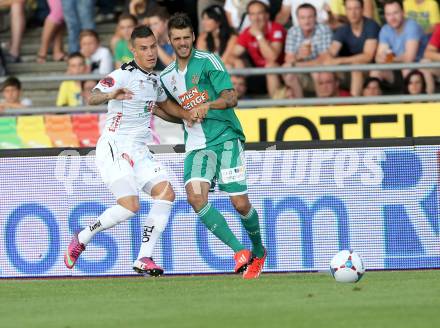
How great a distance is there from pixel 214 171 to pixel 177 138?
13.8ft

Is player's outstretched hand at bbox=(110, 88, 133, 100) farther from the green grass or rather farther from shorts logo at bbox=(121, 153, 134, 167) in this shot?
the green grass

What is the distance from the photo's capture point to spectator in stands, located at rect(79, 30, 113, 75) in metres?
17.3

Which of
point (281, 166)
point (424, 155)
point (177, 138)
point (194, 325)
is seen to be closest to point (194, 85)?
point (281, 166)

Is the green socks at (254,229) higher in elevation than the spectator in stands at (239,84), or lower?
lower

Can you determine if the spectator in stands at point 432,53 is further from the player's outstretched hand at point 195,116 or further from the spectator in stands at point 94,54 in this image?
the player's outstretched hand at point 195,116

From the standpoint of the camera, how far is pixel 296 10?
655 inches

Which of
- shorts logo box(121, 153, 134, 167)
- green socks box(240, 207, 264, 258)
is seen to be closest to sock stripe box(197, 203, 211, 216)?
green socks box(240, 207, 264, 258)

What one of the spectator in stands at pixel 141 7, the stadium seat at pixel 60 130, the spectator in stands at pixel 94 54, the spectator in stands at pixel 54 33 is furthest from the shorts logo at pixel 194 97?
the spectator in stands at pixel 54 33

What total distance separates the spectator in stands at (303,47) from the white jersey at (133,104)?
5209 millimetres

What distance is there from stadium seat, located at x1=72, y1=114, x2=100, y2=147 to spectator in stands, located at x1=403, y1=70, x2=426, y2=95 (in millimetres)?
3972

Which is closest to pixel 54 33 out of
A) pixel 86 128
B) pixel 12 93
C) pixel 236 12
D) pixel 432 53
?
pixel 12 93

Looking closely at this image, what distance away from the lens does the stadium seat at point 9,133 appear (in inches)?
629

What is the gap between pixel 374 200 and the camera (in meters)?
12.4

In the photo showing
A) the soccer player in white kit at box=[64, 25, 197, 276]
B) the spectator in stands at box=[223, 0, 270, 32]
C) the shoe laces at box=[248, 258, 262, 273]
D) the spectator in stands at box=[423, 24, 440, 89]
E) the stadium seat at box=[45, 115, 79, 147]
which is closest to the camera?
the soccer player in white kit at box=[64, 25, 197, 276]
